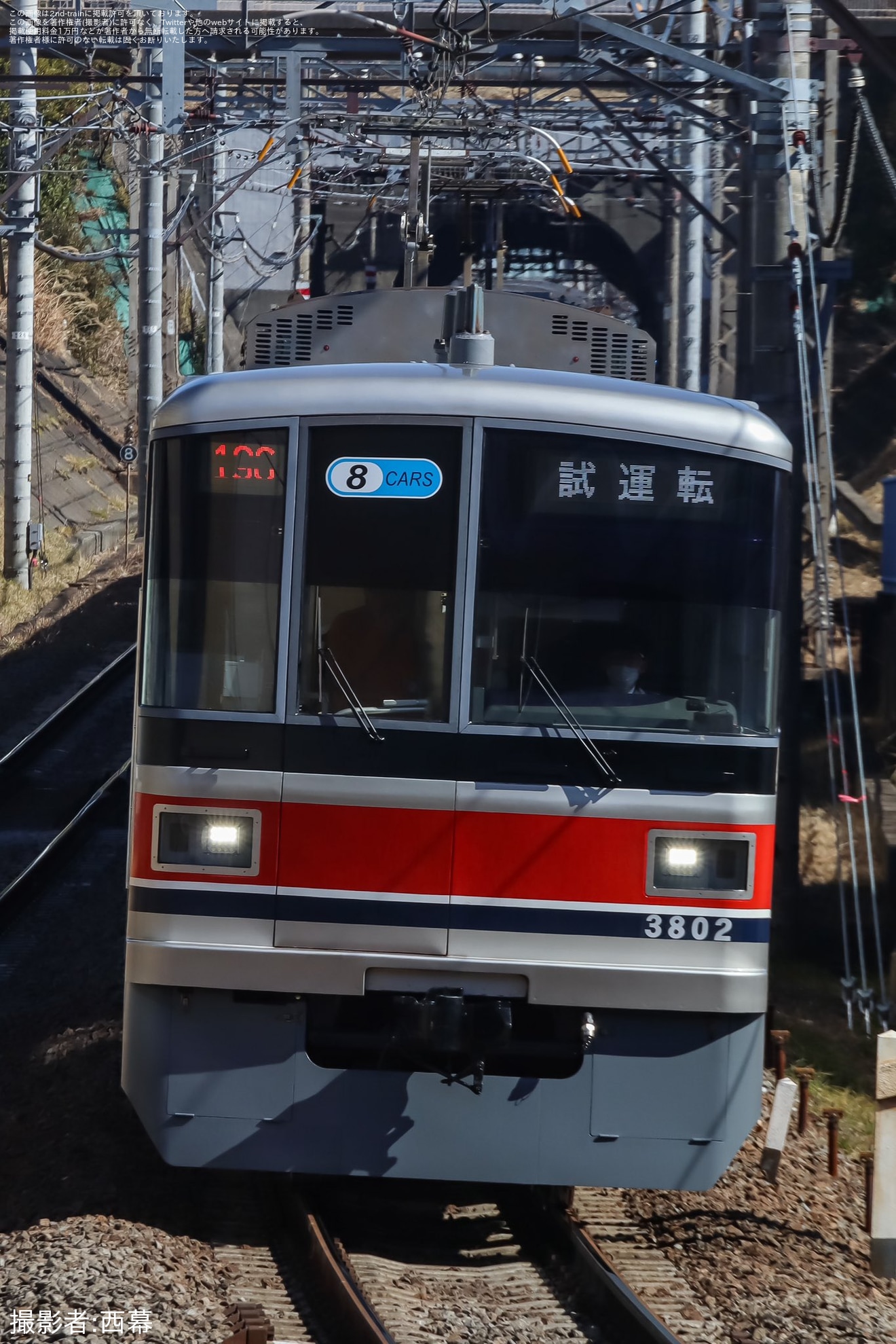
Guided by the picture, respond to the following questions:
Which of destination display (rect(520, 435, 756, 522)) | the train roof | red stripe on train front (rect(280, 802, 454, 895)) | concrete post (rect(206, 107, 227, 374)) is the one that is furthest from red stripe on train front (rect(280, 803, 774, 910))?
concrete post (rect(206, 107, 227, 374))

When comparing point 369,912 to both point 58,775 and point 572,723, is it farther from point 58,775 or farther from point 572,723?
point 58,775

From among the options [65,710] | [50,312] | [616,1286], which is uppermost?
[50,312]

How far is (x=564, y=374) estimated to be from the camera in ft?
16.9

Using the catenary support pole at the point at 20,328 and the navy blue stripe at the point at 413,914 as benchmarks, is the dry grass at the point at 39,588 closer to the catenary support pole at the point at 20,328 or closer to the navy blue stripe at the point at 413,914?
the catenary support pole at the point at 20,328

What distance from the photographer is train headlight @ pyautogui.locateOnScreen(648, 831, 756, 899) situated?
4.80 meters

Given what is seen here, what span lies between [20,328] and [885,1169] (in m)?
16.4

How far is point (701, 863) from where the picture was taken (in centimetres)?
482

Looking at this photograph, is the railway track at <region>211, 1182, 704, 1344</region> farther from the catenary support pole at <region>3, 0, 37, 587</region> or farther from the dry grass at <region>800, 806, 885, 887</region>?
the catenary support pole at <region>3, 0, 37, 587</region>

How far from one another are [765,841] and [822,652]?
596cm

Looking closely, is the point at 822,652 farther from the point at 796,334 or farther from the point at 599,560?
the point at 599,560

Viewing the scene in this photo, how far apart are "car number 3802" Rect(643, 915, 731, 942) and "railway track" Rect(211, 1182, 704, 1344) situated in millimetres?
1027

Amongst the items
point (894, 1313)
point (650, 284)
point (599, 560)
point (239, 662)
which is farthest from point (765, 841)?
point (650, 284)

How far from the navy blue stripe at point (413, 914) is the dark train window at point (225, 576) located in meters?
0.61

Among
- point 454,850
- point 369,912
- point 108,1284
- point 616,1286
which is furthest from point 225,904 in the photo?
point 616,1286
